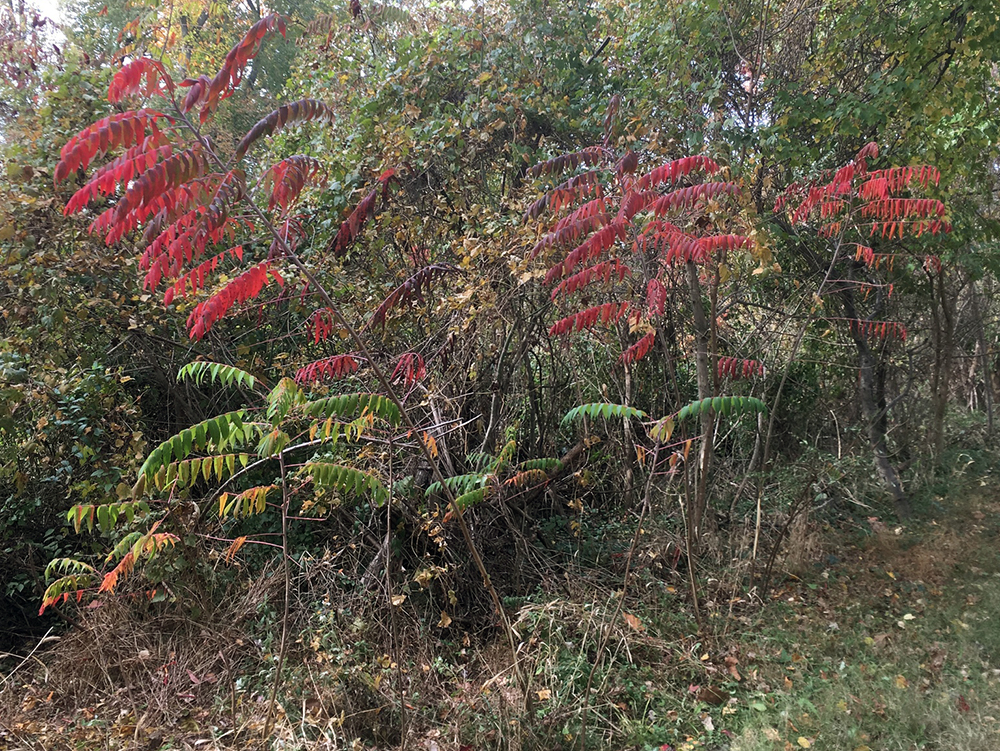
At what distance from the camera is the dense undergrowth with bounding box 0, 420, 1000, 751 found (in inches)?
128

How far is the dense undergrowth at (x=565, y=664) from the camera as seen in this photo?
3.25 metres

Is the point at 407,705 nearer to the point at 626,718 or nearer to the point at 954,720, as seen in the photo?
the point at 626,718

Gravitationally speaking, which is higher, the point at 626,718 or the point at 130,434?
the point at 130,434

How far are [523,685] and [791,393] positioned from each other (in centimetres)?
524

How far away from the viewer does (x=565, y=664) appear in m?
3.62

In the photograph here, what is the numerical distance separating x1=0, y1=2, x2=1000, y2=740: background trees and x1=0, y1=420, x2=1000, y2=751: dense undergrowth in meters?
0.09

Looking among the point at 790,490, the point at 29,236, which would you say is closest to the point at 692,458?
the point at 790,490

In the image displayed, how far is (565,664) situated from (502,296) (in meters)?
2.75

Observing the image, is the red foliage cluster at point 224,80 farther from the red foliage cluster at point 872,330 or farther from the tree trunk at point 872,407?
the tree trunk at point 872,407

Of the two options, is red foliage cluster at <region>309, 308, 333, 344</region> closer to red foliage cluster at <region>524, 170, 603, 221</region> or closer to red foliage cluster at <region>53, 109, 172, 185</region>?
red foliage cluster at <region>53, 109, 172, 185</region>

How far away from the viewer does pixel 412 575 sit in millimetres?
4496

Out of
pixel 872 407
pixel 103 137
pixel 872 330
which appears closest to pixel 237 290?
pixel 103 137

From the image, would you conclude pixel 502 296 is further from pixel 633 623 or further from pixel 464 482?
pixel 633 623

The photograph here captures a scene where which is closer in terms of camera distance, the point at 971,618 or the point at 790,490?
the point at 971,618
